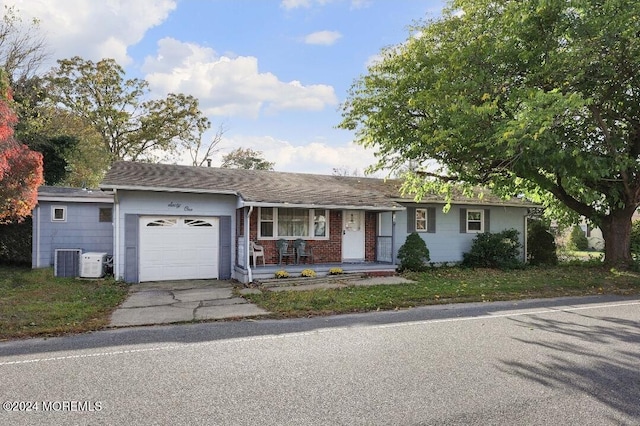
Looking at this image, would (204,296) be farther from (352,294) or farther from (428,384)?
(428,384)

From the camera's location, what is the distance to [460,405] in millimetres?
3781

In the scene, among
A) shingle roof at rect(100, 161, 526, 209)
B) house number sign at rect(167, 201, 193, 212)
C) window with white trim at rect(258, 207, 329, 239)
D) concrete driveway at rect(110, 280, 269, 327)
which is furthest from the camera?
window with white trim at rect(258, 207, 329, 239)

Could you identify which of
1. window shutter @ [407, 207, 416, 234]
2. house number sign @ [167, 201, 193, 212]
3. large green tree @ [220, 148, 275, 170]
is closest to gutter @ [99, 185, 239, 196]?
house number sign @ [167, 201, 193, 212]

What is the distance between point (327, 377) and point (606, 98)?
13.2 m

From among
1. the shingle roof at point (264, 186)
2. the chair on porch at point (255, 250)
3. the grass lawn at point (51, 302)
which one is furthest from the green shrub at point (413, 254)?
the grass lawn at point (51, 302)

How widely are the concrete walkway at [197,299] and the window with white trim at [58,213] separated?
14.8ft

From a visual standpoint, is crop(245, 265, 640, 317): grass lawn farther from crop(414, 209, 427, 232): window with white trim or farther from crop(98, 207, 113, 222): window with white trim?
crop(98, 207, 113, 222): window with white trim

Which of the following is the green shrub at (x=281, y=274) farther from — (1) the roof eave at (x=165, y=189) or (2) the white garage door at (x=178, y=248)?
(1) the roof eave at (x=165, y=189)

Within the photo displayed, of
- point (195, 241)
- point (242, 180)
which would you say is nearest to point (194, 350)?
point (195, 241)

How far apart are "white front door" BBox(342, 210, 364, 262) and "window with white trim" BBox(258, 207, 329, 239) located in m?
0.77

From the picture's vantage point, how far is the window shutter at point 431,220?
16812 mm

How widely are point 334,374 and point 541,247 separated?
16.1 metres

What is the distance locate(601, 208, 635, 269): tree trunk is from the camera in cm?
1452

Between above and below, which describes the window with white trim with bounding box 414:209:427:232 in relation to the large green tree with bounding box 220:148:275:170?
below
